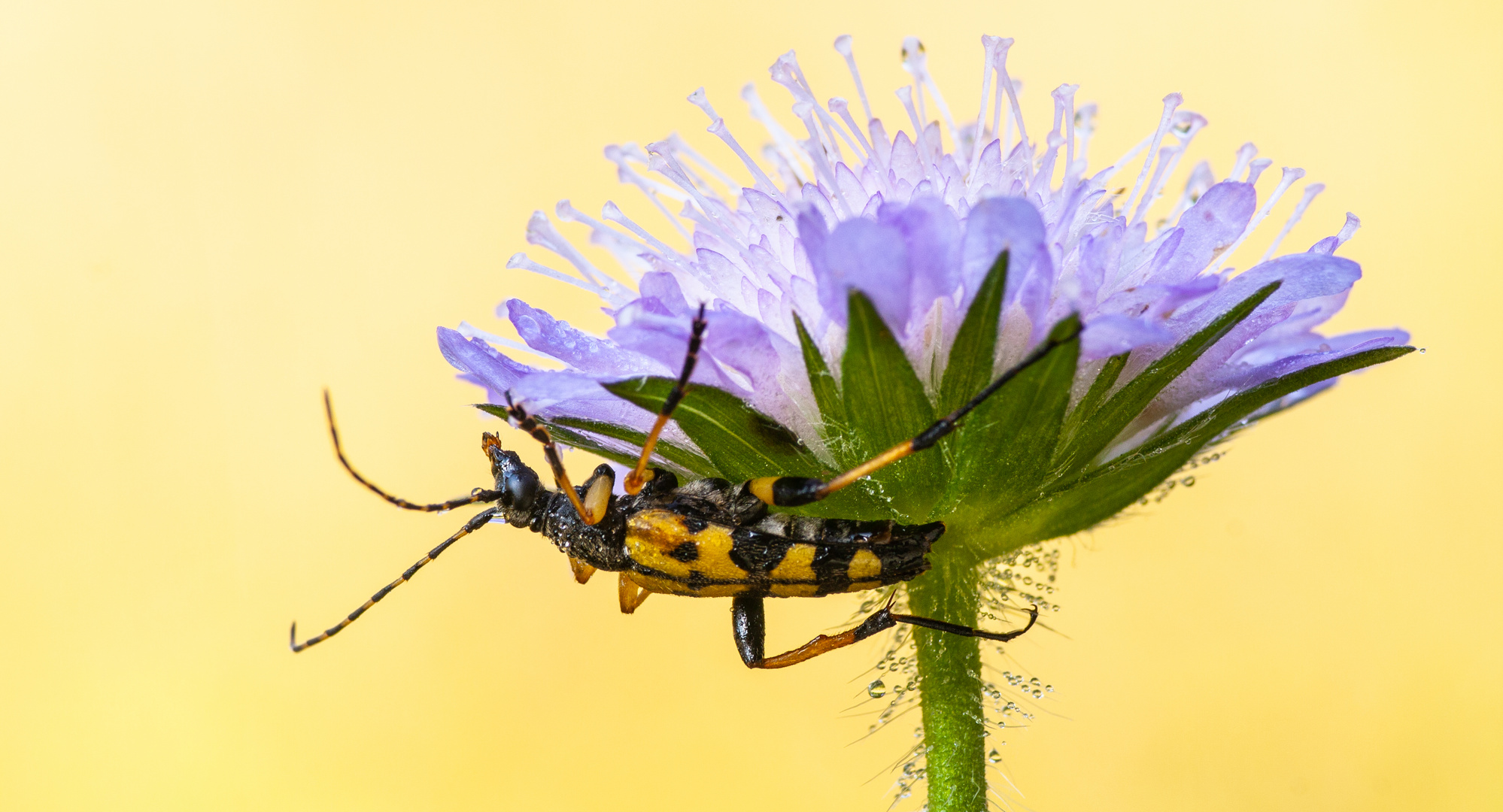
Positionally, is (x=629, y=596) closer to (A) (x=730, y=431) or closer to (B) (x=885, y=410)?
(A) (x=730, y=431)

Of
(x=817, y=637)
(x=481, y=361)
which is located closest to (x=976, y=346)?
(x=817, y=637)

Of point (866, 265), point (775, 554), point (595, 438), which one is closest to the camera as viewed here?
point (866, 265)

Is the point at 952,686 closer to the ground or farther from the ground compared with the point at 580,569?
closer to the ground

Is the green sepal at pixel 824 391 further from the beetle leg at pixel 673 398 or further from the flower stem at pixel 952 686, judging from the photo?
the flower stem at pixel 952 686

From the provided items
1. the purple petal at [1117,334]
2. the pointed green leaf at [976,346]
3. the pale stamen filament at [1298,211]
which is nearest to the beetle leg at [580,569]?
the pointed green leaf at [976,346]

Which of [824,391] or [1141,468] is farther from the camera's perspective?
[1141,468]

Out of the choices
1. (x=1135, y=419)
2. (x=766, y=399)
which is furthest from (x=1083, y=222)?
(x=766, y=399)

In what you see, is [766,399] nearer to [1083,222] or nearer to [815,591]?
[815,591]
